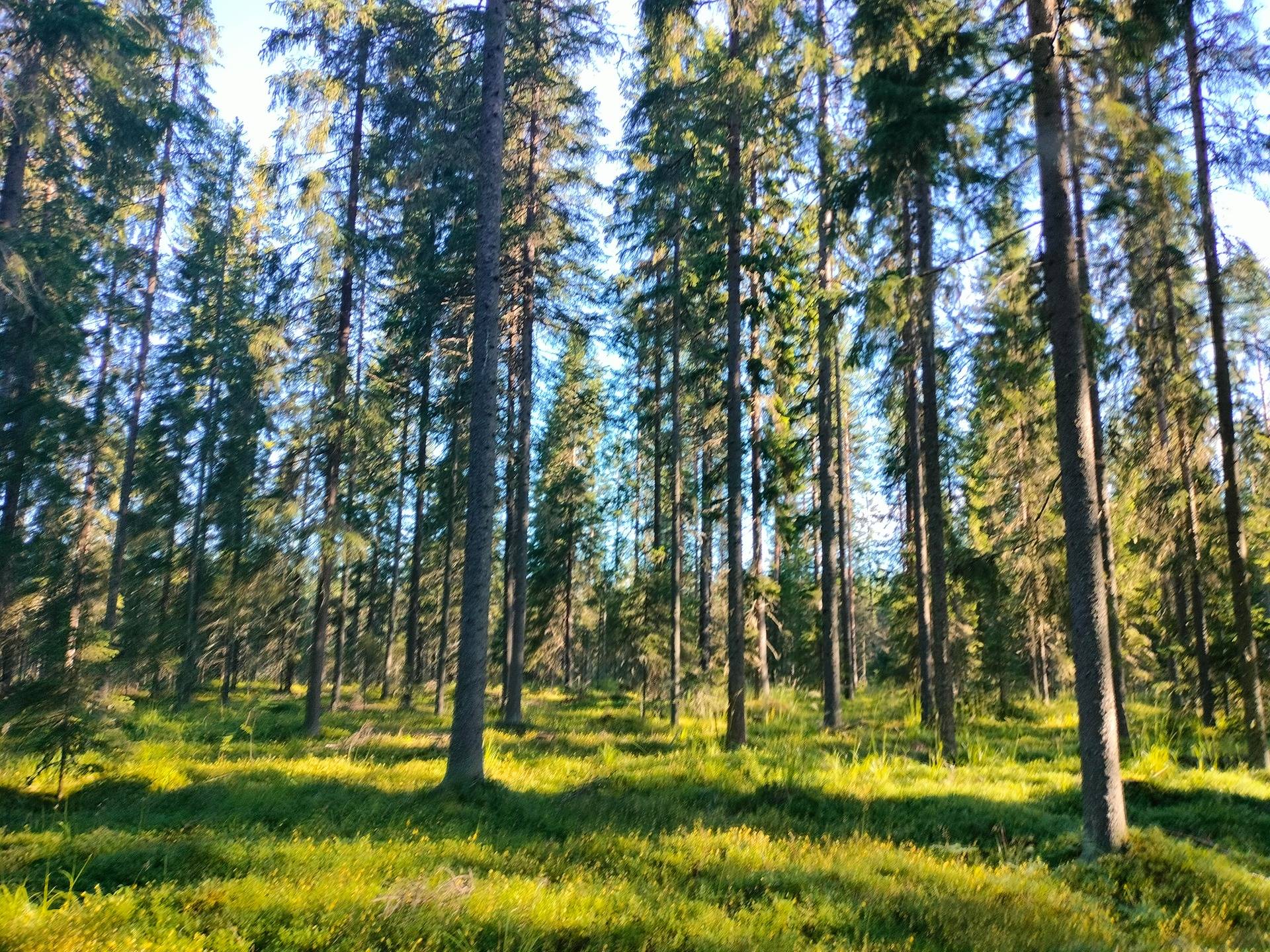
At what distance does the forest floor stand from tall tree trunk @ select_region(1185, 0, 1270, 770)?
1023mm

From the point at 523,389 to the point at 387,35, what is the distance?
24.9 feet

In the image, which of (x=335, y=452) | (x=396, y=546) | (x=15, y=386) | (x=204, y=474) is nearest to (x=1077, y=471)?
(x=335, y=452)

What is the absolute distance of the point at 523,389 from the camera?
1711 centimetres

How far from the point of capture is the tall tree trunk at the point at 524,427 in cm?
1678

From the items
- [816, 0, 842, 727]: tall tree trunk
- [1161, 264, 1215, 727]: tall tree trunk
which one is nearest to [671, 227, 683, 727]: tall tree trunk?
[816, 0, 842, 727]: tall tree trunk

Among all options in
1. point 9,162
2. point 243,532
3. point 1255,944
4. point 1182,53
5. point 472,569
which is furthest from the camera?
point 243,532

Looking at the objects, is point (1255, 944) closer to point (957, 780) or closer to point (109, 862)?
point (957, 780)

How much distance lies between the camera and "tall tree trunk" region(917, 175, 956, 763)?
38.9ft

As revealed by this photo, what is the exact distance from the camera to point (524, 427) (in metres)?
17.3

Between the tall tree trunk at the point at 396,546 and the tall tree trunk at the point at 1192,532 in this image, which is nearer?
the tall tree trunk at the point at 1192,532

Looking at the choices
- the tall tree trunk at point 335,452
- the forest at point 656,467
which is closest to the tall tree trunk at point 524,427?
the forest at point 656,467

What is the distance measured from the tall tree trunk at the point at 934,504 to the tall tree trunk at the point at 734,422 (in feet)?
11.2

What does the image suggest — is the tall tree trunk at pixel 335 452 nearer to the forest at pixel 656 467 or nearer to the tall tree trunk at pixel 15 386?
the forest at pixel 656 467

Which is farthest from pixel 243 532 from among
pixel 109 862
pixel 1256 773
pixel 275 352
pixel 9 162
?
pixel 1256 773
